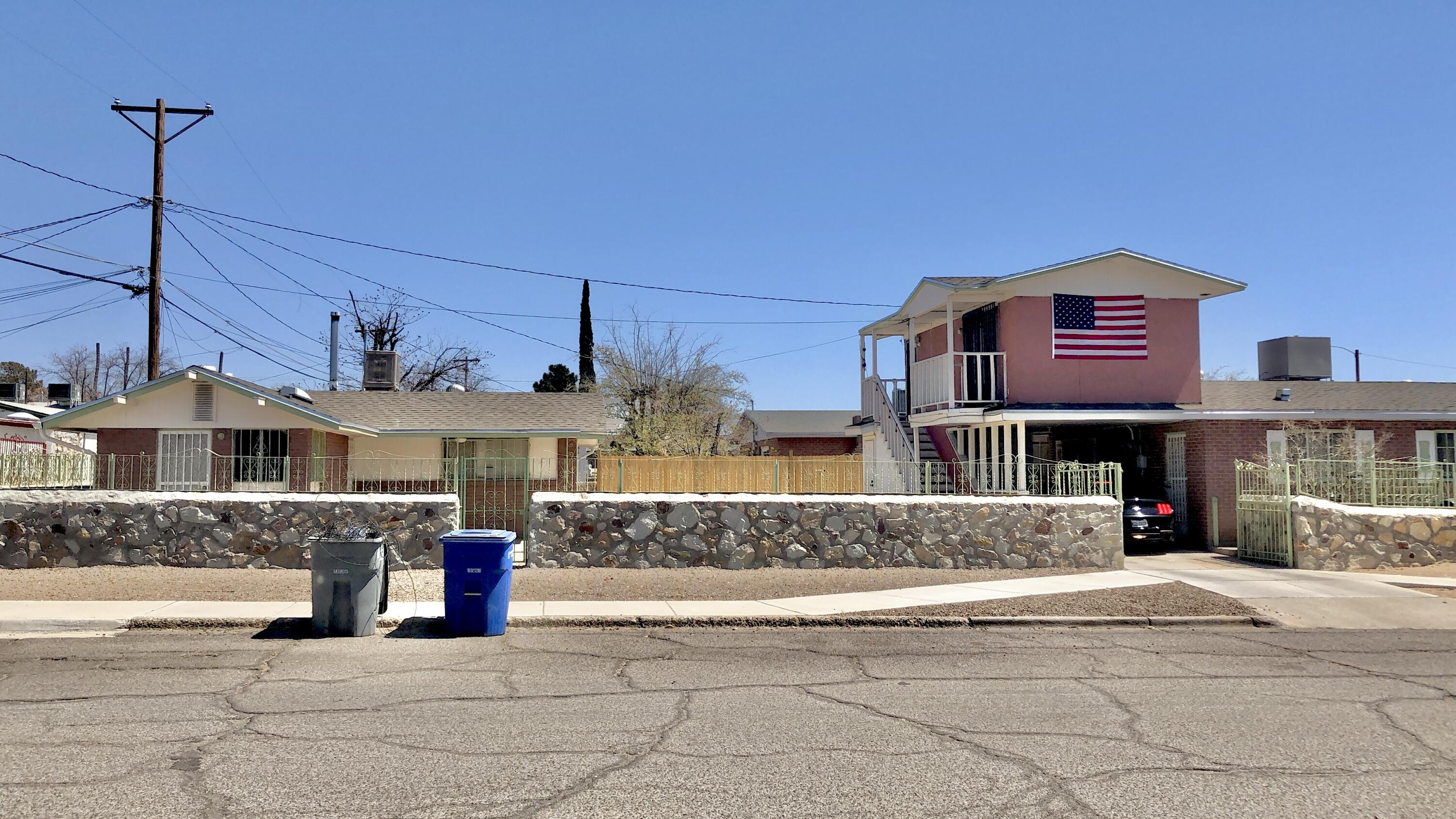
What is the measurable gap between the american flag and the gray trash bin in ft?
55.3

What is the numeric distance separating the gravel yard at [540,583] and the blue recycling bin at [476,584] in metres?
2.03

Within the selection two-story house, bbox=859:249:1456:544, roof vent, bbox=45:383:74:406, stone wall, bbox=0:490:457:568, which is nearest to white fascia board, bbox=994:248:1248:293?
two-story house, bbox=859:249:1456:544

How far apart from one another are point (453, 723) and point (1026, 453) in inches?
789

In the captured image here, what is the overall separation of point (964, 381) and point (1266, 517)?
6.95 metres

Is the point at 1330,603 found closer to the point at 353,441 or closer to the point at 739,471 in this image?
the point at 739,471

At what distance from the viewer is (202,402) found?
71.6 ft

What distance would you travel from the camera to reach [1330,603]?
1319cm

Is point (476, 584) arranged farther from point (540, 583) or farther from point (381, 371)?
point (381, 371)

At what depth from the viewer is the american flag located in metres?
22.9

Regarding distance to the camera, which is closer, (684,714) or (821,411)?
(684,714)

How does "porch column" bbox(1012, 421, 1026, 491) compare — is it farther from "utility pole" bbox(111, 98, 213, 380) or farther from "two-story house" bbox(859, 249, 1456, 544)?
"utility pole" bbox(111, 98, 213, 380)

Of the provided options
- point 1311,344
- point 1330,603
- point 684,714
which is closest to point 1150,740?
point 684,714

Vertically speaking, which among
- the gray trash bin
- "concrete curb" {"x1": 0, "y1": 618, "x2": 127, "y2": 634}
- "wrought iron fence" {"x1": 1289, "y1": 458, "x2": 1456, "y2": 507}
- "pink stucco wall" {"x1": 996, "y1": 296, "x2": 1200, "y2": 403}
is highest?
"pink stucco wall" {"x1": 996, "y1": 296, "x2": 1200, "y2": 403}

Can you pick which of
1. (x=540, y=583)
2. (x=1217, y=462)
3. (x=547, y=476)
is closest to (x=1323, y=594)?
(x=1217, y=462)
